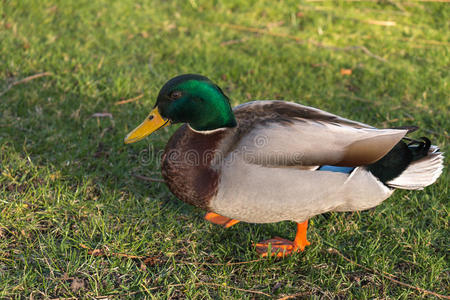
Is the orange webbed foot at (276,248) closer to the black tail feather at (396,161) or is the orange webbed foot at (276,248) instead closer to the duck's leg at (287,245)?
the duck's leg at (287,245)

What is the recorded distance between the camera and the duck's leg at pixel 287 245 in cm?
251

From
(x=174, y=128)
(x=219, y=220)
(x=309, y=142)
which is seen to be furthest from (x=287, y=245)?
(x=174, y=128)

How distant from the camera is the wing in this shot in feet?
7.35

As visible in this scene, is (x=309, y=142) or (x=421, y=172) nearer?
(x=309, y=142)

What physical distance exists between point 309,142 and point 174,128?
1653 millimetres

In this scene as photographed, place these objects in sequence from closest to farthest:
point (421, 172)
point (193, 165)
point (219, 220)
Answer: point (193, 165) < point (421, 172) < point (219, 220)

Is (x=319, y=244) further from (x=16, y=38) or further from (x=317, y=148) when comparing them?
(x=16, y=38)

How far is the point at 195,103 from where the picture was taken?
2373 mm

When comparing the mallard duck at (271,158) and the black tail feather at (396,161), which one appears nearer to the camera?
the mallard duck at (271,158)

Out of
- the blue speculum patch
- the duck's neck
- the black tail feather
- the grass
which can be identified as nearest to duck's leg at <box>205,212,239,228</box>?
the grass

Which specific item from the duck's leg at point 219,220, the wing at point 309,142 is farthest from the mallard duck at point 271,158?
the duck's leg at point 219,220

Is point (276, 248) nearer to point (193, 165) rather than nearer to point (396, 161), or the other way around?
point (193, 165)

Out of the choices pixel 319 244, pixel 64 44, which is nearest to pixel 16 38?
pixel 64 44

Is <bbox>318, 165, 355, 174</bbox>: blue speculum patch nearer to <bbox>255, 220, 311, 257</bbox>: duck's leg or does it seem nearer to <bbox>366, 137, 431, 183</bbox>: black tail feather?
<bbox>366, 137, 431, 183</bbox>: black tail feather
